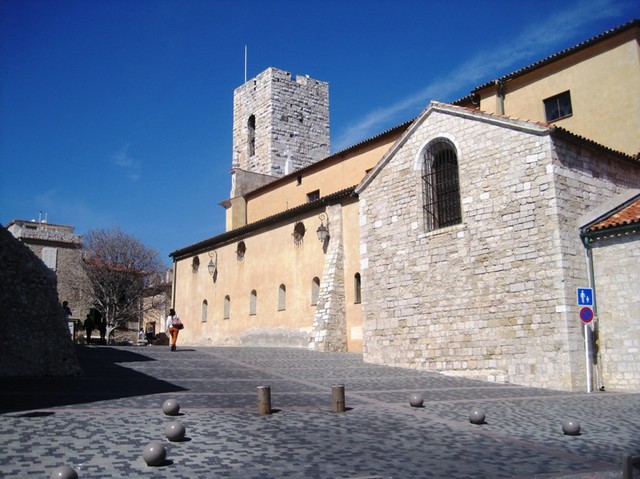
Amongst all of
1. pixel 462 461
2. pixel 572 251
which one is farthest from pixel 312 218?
pixel 462 461

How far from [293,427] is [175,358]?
12430 mm

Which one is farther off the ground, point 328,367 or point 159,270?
point 159,270

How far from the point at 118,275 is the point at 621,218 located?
127 feet

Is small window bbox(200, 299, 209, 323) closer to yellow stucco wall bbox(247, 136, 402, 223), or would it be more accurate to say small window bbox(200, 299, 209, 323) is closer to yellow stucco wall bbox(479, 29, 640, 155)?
yellow stucco wall bbox(247, 136, 402, 223)

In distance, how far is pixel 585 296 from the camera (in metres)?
15.7

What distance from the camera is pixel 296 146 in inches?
1989

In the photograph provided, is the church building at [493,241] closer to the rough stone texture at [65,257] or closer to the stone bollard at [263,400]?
the stone bollard at [263,400]

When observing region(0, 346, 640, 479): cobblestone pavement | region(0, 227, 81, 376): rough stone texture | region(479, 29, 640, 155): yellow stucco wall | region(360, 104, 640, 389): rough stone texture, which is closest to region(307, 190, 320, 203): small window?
region(479, 29, 640, 155): yellow stucco wall

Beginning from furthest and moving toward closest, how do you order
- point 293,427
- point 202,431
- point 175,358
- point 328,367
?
point 175,358, point 328,367, point 293,427, point 202,431

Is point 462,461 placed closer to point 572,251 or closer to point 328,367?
point 572,251

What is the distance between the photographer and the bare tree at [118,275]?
152 feet

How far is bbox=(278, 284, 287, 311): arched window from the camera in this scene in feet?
99.2

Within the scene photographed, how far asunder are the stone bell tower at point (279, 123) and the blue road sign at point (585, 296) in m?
33.6

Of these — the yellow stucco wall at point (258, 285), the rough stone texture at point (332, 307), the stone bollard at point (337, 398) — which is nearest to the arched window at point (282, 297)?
the yellow stucco wall at point (258, 285)
